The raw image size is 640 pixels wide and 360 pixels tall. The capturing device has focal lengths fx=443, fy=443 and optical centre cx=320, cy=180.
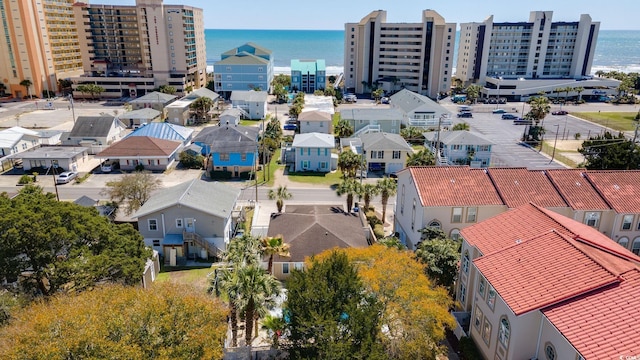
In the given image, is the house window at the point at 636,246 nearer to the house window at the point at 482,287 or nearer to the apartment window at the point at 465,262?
the apartment window at the point at 465,262

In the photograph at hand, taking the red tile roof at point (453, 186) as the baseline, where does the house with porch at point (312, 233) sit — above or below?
below

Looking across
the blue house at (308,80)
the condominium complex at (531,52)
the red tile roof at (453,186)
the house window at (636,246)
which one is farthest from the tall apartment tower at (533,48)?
the red tile roof at (453,186)

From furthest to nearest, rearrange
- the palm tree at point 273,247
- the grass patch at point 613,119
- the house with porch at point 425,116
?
the grass patch at point 613,119 → the house with porch at point 425,116 → the palm tree at point 273,247

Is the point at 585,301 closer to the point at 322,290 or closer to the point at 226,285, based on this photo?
the point at 322,290

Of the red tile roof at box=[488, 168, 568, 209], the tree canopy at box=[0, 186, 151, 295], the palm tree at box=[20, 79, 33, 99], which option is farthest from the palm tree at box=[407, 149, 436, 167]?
the palm tree at box=[20, 79, 33, 99]

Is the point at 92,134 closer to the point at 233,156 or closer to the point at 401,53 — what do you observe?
the point at 233,156

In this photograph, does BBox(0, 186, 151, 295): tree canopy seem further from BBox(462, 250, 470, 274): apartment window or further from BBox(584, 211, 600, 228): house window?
BBox(584, 211, 600, 228): house window
